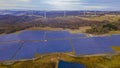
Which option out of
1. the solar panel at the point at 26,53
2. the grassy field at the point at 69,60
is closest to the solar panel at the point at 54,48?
the solar panel at the point at 26,53

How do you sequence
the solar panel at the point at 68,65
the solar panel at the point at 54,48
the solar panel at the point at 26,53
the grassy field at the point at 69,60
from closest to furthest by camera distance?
the solar panel at the point at 68,65 → the grassy field at the point at 69,60 → the solar panel at the point at 26,53 → the solar panel at the point at 54,48

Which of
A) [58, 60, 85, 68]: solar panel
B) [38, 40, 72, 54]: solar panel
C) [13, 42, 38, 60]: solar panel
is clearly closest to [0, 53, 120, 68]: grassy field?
[58, 60, 85, 68]: solar panel

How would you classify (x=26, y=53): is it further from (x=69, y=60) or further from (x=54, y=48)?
(x=69, y=60)

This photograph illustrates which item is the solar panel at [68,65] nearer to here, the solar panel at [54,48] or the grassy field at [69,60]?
the grassy field at [69,60]

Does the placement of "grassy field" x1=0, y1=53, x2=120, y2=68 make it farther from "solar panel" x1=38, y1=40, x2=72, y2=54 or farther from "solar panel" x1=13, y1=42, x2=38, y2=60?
"solar panel" x1=38, y1=40, x2=72, y2=54

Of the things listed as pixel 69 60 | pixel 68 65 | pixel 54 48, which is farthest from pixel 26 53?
pixel 68 65

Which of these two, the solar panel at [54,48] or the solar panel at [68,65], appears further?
the solar panel at [54,48]

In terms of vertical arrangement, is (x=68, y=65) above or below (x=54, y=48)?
below

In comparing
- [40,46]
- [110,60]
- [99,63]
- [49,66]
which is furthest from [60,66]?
[40,46]
